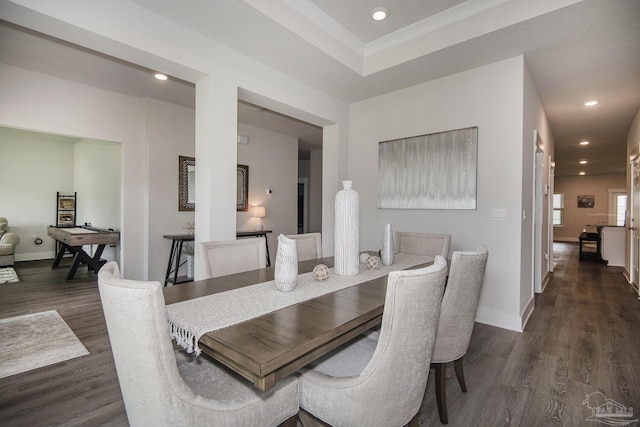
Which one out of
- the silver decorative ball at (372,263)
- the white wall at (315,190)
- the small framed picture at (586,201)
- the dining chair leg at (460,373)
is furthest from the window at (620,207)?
the silver decorative ball at (372,263)

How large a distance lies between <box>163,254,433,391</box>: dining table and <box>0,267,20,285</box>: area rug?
4.81m

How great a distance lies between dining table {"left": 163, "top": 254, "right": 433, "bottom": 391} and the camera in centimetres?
94

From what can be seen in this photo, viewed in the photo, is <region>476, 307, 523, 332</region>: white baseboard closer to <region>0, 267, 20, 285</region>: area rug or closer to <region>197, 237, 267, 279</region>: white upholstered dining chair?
<region>197, 237, 267, 279</region>: white upholstered dining chair

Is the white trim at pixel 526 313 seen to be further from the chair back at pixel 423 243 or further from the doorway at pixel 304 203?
the doorway at pixel 304 203

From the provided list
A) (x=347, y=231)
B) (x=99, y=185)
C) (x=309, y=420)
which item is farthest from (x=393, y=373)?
(x=99, y=185)

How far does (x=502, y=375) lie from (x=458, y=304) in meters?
1.03

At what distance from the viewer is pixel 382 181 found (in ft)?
12.9

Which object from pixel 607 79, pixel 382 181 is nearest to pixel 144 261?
pixel 382 181

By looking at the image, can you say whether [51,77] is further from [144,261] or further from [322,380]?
[322,380]

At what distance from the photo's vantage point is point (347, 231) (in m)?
1.91

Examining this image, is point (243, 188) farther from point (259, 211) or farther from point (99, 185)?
point (99, 185)

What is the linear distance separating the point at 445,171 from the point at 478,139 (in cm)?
45

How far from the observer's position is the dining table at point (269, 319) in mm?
945

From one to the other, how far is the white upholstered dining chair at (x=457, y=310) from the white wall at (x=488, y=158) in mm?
1638
